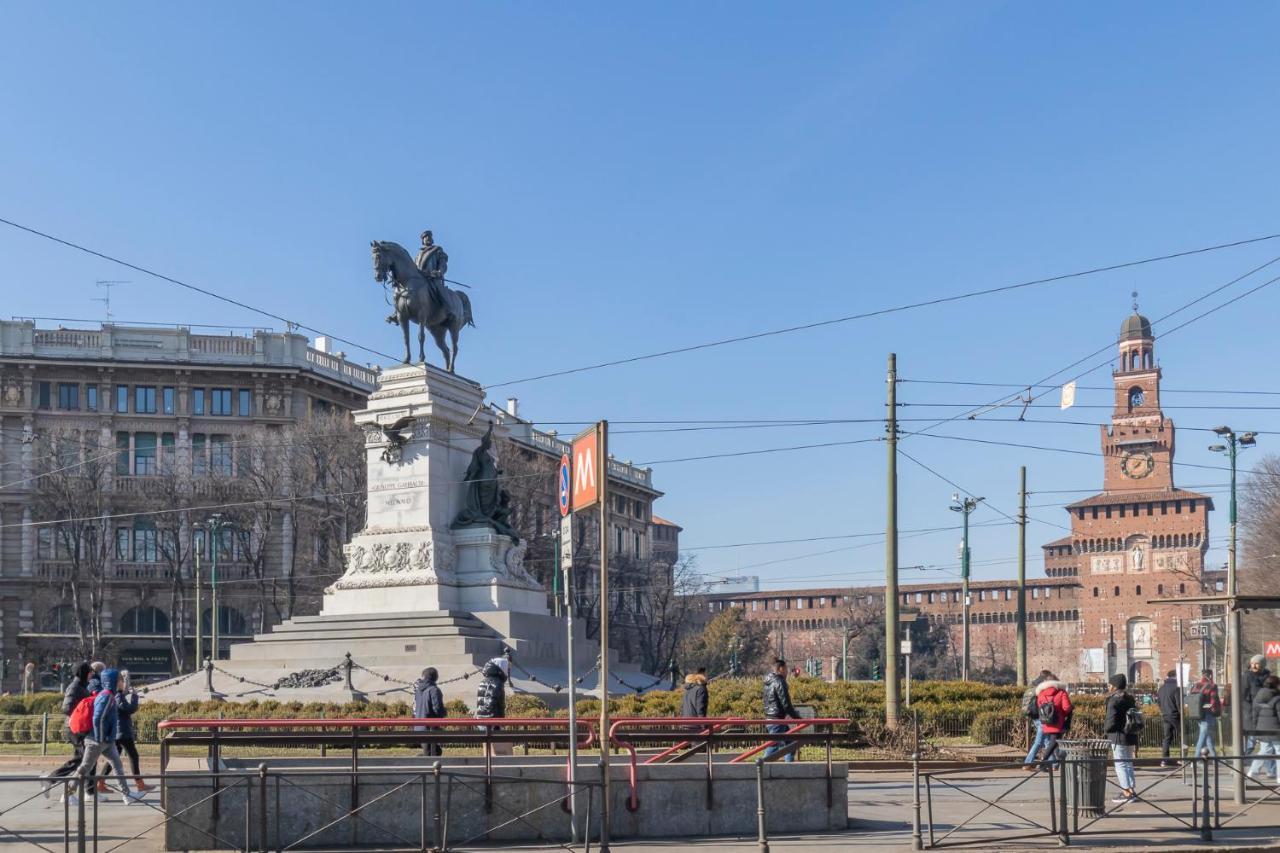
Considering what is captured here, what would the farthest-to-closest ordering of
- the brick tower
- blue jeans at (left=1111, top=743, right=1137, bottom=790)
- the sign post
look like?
1. the brick tower
2. blue jeans at (left=1111, top=743, right=1137, bottom=790)
3. the sign post

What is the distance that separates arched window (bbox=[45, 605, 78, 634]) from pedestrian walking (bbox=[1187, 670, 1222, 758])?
71.2 m

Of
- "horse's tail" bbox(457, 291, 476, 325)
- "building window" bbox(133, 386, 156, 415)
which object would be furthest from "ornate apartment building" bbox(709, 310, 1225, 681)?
"horse's tail" bbox(457, 291, 476, 325)

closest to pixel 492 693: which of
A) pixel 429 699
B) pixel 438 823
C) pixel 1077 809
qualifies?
pixel 429 699

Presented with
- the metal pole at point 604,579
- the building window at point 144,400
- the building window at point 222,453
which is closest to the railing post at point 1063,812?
the metal pole at point 604,579

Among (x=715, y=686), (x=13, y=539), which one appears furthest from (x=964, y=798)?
(x=13, y=539)

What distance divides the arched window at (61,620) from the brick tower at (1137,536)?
369 ft

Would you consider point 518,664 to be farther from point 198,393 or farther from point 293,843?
point 198,393

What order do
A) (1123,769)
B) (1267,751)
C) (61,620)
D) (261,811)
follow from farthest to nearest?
(61,620) → (1267,751) → (1123,769) → (261,811)

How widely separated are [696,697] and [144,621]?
69461mm

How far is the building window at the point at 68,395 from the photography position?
8750 cm

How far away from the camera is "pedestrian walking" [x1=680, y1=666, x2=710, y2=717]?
74.4ft

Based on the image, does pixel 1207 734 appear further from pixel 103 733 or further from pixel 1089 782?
pixel 103 733

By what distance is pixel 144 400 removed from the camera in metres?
88.9

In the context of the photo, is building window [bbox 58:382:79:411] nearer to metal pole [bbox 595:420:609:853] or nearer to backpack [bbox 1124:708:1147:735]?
backpack [bbox 1124:708:1147:735]
